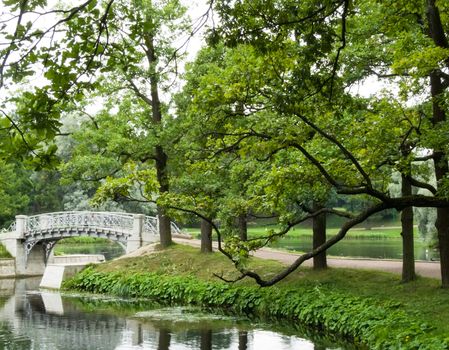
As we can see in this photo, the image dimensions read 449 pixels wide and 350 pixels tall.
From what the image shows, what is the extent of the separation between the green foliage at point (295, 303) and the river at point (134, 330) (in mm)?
600

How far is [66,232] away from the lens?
112 feet

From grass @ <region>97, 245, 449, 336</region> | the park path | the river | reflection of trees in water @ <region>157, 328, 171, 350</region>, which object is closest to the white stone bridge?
grass @ <region>97, 245, 449, 336</region>

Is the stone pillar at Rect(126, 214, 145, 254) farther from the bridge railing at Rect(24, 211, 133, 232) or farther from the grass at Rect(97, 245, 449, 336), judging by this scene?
the grass at Rect(97, 245, 449, 336)

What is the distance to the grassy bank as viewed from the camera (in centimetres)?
1257

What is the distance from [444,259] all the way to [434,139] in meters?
4.86

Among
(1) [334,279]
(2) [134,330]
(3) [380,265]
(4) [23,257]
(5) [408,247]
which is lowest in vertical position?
(2) [134,330]

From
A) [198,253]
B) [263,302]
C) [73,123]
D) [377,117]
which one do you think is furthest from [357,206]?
[377,117]

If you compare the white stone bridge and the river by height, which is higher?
the white stone bridge

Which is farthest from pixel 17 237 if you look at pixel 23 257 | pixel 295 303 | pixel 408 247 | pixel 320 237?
pixel 408 247

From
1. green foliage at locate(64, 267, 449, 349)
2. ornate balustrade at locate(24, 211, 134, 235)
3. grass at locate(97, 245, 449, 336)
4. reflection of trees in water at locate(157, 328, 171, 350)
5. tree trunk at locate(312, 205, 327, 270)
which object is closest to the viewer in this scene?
green foliage at locate(64, 267, 449, 349)

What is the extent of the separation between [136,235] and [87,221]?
149 inches

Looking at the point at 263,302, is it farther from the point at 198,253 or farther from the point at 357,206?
the point at 357,206

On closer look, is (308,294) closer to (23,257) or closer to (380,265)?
(380,265)

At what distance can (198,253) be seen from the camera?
2497 cm
